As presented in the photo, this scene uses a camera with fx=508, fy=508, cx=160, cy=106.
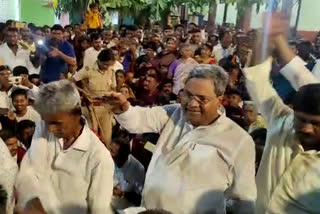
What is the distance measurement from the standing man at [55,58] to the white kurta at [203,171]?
4289mm

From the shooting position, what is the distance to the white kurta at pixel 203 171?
2.15 m

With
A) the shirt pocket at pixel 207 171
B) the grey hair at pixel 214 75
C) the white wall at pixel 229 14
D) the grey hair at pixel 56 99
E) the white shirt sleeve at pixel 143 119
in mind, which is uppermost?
the grey hair at pixel 214 75

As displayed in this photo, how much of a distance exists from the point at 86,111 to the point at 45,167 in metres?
3.02

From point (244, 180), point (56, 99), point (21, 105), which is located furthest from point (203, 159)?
point (21, 105)

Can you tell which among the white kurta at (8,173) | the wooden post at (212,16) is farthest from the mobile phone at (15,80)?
the wooden post at (212,16)

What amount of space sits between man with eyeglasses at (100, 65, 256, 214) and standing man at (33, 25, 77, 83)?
4295mm

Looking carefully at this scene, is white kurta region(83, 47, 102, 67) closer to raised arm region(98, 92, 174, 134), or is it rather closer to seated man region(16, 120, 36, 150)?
seated man region(16, 120, 36, 150)

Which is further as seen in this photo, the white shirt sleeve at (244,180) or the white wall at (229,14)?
the white wall at (229,14)

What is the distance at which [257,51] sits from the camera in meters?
2.52

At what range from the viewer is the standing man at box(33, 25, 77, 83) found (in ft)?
21.3

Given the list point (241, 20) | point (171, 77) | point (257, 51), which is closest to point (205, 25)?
point (241, 20)

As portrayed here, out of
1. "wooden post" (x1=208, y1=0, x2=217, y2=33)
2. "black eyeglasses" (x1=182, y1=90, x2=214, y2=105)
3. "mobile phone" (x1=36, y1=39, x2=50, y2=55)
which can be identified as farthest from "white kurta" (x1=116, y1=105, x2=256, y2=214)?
"wooden post" (x1=208, y1=0, x2=217, y2=33)

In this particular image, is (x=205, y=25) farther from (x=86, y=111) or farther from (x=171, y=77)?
(x=86, y=111)

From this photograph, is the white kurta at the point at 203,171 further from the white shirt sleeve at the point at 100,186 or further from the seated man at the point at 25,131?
the seated man at the point at 25,131
